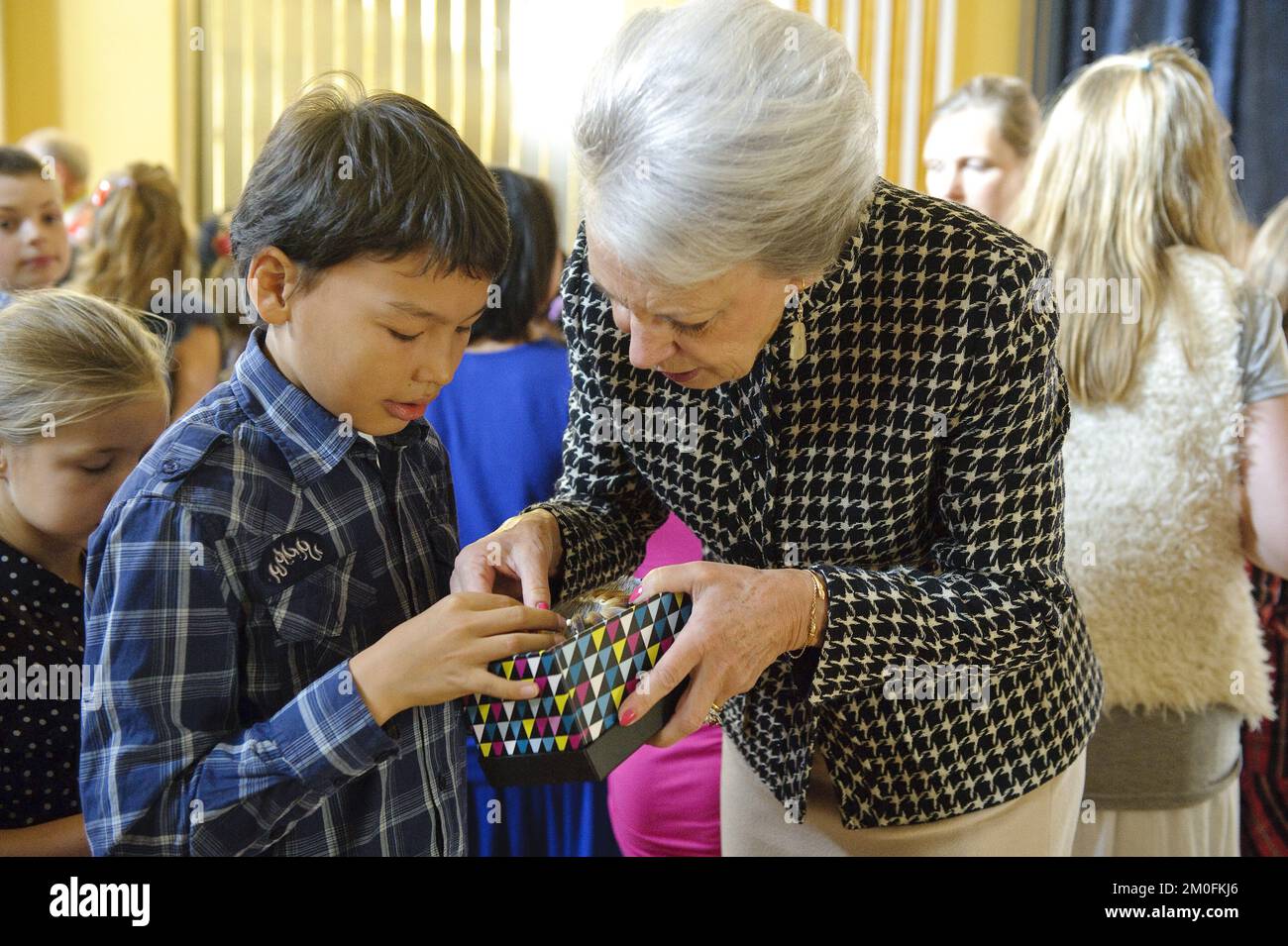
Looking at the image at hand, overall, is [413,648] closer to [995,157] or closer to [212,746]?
[212,746]

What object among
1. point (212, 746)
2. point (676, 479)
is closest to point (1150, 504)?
point (676, 479)

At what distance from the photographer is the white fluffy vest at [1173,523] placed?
1507 millimetres

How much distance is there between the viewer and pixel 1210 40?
8.63 ft

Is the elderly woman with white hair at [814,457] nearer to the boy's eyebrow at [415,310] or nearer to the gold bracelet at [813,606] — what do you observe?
the gold bracelet at [813,606]

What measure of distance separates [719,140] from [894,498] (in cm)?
38

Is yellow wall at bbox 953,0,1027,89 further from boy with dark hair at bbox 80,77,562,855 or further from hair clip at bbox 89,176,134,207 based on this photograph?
hair clip at bbox 89,176,134,207

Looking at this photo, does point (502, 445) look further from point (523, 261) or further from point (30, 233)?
point (30, 233)

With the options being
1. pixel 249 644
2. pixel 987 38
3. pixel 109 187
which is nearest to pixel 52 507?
pixel 249 644

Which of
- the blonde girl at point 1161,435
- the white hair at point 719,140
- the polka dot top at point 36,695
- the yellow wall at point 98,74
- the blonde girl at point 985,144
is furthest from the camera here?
the yellow wall at point 98,74

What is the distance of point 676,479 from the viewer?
1.17m

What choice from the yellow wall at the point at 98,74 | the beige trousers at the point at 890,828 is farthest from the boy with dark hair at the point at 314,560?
the yellow wall at the point at 98,74

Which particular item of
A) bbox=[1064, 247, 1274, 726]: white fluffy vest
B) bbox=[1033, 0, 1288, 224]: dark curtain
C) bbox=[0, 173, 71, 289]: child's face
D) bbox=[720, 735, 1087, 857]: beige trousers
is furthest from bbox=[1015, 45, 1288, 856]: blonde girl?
bbox=[0, 173, 71, 289]: child's face

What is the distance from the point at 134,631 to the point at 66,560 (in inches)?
15.6

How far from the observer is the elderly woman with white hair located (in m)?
0.92
